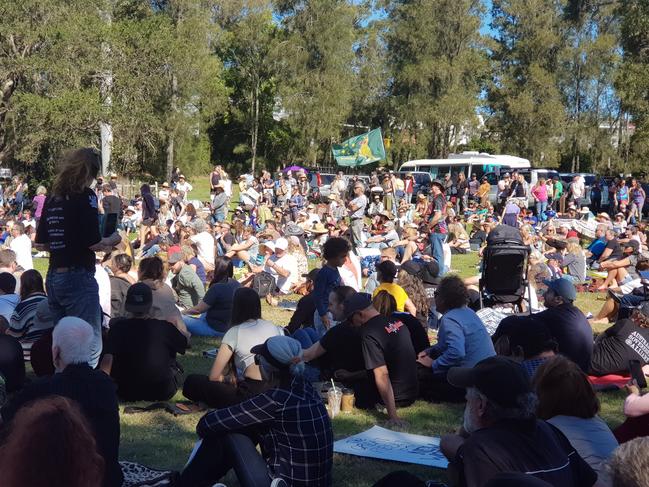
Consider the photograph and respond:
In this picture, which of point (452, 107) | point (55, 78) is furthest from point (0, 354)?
point (452, 107)

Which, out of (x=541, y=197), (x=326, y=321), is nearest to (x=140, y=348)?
(x=326, y=321)

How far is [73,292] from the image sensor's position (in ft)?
19.5

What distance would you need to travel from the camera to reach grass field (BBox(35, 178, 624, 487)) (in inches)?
216

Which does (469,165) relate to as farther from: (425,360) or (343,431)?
(343,431)

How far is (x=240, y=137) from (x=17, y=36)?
2349 centimetres

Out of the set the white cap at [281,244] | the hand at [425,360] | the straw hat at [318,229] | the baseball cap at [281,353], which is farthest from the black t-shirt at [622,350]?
the straw hat at [318,229]

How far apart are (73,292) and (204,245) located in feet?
29.5

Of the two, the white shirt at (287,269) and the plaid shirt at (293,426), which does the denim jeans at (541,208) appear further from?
the plaid shirt at (293,426)

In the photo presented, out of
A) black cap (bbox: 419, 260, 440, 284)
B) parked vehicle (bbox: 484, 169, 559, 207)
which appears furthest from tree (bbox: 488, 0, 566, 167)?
black cap (bbox: 419, 260, 440, 284)

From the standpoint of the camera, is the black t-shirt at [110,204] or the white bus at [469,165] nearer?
the black t-shirt at [110,204]

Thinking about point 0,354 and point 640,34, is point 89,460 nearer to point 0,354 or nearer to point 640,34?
point 0,354

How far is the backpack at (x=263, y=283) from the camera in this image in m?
12.7

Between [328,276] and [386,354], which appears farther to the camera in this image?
[328,276]

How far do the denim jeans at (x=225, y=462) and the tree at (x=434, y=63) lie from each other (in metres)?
45.2
